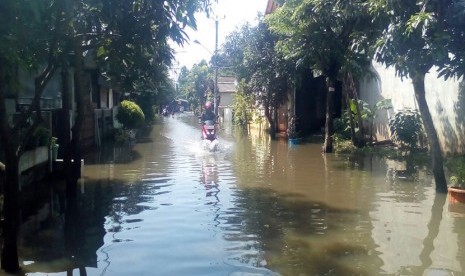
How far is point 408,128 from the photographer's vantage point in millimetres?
16297

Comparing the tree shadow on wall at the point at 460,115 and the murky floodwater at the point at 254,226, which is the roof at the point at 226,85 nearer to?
the tree shadow on wall at the point at 460,115

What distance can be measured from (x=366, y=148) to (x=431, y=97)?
10.3 ft

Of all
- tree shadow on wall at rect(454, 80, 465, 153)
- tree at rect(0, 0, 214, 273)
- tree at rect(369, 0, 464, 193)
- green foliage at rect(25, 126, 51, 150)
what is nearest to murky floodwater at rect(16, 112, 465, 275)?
tree at rect(0, 0, 214, 273)

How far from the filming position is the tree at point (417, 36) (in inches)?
334

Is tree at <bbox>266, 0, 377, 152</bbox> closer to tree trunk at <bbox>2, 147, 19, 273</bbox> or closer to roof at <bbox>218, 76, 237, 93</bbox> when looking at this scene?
tree trunk at <bbox>2, 147, 19, 273</bbox>

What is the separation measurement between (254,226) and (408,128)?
9.82 metres

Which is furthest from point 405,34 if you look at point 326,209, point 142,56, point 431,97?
point 431,97

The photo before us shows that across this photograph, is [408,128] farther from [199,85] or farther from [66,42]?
[199,85]

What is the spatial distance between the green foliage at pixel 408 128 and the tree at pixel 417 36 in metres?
6.92

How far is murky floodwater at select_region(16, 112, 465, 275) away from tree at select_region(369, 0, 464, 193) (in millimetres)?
2591

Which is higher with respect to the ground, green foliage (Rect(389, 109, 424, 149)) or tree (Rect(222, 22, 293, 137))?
tree (Rect(222, 22, 293, 137))

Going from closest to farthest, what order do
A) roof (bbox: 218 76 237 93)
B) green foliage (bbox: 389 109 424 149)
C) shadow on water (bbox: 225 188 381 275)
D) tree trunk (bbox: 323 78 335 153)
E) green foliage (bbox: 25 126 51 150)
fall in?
shadow on water (bbox: 225 188 381 275) < green foliage (bbox: 25 126 51 150) < green foliage (bbox: 389 109 424 149) < tree trunk (bbox: 323 78 335 153) < roof (bbox: 218 76 237 93)

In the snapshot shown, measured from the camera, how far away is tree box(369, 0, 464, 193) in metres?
8.49

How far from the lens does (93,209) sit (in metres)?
A: 9.45
